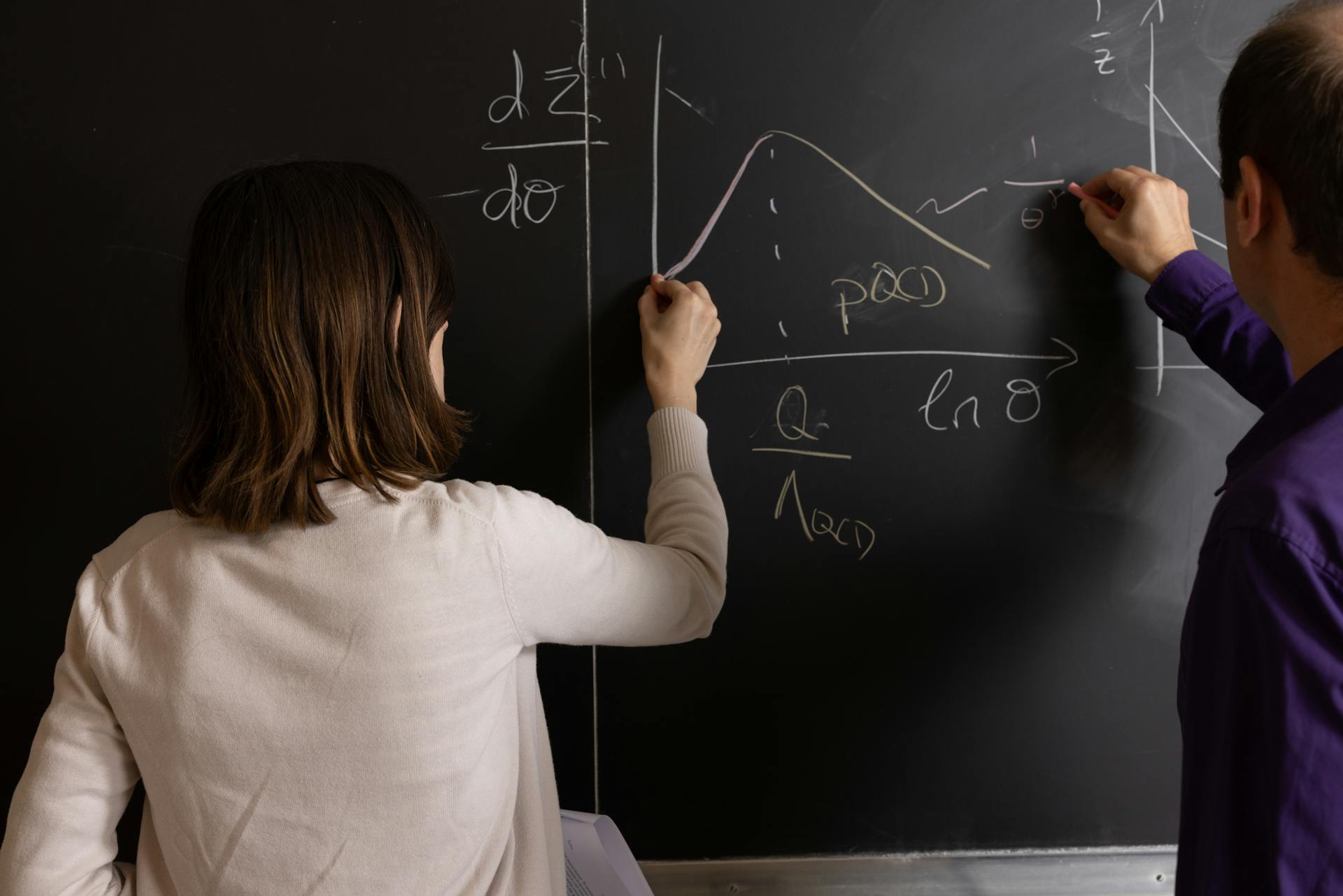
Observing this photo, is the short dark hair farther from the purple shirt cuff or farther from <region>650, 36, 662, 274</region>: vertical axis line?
<region>650, 36, 662, 274</region>: vertical axis line

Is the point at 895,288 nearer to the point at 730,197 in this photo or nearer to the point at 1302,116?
the point at 730,197

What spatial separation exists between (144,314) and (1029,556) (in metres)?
1.18

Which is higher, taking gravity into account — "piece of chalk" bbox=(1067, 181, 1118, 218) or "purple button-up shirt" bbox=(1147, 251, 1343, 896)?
"piece of chalk" bbox=(1067, 181, 1118, 218)

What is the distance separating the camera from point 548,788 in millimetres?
956

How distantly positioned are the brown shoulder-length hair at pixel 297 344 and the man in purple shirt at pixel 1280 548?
655mm

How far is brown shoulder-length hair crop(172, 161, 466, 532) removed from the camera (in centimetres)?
78

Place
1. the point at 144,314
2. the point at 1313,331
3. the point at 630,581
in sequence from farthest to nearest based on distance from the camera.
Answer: the point at 144,314, the point at 630,581, the point at 1313,331

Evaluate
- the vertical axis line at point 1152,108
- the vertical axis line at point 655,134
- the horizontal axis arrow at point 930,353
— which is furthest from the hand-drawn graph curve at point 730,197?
the vertical axis line at point 1152,108

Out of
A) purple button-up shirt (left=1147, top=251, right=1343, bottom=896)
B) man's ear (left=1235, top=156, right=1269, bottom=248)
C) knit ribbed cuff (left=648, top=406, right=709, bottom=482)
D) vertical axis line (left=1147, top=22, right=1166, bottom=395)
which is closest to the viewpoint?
purple button-up shirt (left=1147, top=251, right=1343, bottom=896)

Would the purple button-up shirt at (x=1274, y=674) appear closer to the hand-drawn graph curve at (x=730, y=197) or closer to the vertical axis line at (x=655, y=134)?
the hand-drawn graph curve at (x=730, y=197)

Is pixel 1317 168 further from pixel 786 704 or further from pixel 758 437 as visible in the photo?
pixel 786 704

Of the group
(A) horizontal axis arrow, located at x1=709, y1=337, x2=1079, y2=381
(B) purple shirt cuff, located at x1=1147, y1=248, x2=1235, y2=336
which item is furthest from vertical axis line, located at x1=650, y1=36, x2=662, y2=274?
(B) purple shirt cuff, located at x1=1147, y1=248, x2=1235, y2=336

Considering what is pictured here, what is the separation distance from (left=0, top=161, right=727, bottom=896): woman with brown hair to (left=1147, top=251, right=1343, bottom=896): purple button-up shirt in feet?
1.70

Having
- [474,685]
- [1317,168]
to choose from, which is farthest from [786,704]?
[1317,168]
